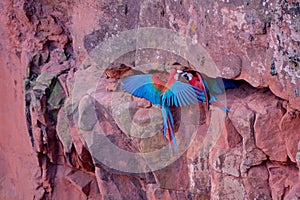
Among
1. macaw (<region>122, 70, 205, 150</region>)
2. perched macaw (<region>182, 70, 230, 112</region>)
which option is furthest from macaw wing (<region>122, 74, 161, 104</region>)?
perched macaw (<region>182, 70, 230, 112</region>)

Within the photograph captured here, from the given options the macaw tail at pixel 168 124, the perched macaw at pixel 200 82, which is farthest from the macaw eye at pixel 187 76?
the macaw tail at pixel 168 124

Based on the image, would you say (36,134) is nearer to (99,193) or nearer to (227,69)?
(99,193)

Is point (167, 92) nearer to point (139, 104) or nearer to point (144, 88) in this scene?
point (144, 88)

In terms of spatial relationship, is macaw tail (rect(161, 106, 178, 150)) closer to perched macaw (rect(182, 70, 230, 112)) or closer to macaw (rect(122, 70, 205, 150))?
macaw (rect(122, 70, 205, 150))

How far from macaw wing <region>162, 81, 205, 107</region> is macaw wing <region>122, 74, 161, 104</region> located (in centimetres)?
3

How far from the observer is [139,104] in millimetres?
2021

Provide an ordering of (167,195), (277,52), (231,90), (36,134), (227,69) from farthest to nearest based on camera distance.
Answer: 1. (36,134)
2. (167,195)
3. (231,90)
4. (227,69)
5. (277,52)

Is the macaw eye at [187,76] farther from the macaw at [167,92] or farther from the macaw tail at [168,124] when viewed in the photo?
the macaw tail at [168,124]

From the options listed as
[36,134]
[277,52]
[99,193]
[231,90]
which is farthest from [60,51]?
[277,52]

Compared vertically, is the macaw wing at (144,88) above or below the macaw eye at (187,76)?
below

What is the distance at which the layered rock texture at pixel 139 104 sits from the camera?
62.9 inches

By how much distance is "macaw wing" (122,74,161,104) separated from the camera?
1.88 m

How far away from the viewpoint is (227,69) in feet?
5.48

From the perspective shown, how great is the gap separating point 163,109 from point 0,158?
140 cm
